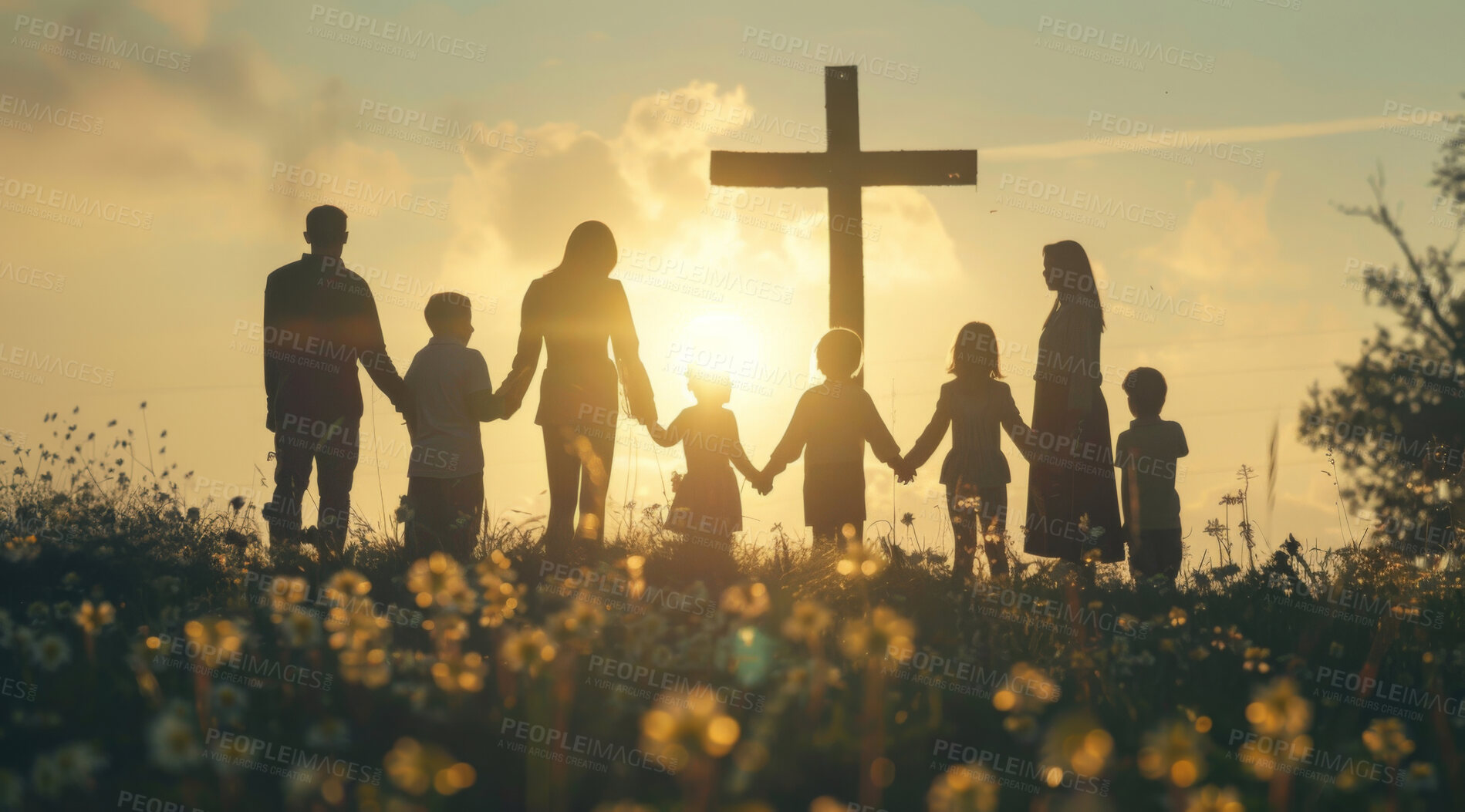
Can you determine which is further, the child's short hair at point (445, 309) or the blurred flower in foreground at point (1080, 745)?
the child's short hair at point (445, 309)

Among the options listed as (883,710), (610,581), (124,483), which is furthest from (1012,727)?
(124,483)

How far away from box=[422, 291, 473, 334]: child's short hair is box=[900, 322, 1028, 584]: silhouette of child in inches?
136

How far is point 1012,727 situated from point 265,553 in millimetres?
4964

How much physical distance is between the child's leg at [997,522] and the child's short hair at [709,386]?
6.62ft

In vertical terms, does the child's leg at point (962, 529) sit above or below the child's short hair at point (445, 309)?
below

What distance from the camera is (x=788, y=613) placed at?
16.1ft
